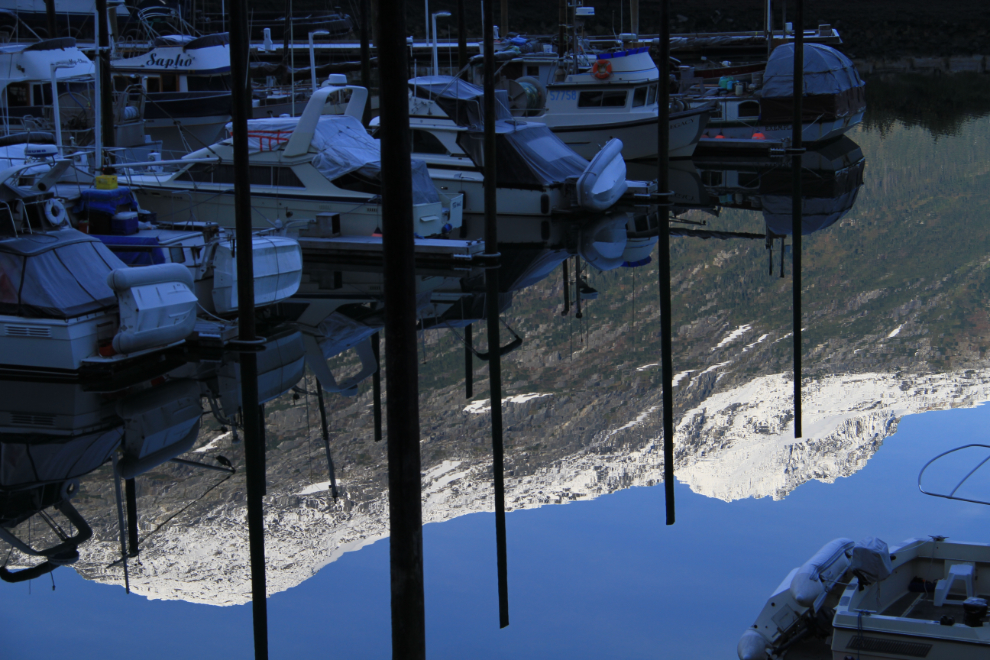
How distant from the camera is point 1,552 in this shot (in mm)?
9875

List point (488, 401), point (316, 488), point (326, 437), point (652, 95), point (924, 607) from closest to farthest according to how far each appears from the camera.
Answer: point (924, 607), point (316, 488), point (326, 437), point (488, 401), point (652, 95)

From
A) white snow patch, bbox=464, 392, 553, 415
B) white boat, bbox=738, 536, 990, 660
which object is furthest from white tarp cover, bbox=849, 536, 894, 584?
white snow patch, bbox=464, 392, 553, 415

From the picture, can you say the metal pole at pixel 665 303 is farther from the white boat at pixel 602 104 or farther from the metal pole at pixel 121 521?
the white boat at pixel 602 104

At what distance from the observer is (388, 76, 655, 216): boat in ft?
79.9

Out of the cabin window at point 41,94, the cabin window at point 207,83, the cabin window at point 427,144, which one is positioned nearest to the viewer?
the cabin window at point 427,144

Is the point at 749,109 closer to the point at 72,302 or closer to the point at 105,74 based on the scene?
the point at 105,74

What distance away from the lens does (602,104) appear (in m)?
32.8

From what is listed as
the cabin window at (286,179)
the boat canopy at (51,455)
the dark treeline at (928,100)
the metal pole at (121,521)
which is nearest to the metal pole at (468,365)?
the boat canopy at (51,455)

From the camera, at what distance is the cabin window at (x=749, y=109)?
120 ft

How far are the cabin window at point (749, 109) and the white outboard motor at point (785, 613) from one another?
3079cm

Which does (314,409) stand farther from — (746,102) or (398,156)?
(746,102)

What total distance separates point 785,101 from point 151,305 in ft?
87.3

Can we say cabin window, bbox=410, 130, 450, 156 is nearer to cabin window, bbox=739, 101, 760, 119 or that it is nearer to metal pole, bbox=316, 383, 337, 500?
metal pole, bbox=316, 383, 337, 500

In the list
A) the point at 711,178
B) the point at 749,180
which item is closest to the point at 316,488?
the point at 749,180
